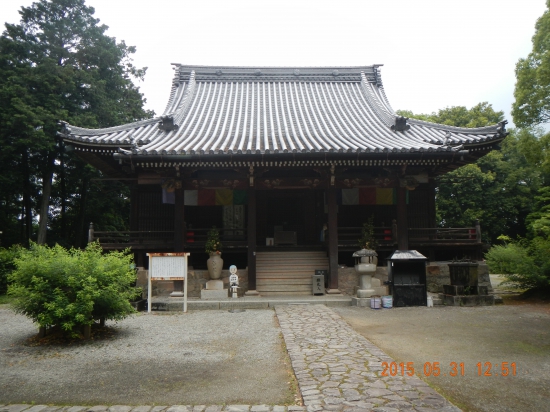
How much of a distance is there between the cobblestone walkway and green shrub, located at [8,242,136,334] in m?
3.46

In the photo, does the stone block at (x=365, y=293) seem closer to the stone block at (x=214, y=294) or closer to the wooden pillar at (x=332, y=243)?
the wooden pillar at (x=332, y=243)

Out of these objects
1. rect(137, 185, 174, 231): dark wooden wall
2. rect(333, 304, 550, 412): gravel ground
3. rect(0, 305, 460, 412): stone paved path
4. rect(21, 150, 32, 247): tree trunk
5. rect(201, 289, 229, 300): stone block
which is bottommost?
rect(333, 304, 550, 412): gravel ground

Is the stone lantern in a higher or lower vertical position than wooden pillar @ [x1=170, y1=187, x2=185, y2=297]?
lower

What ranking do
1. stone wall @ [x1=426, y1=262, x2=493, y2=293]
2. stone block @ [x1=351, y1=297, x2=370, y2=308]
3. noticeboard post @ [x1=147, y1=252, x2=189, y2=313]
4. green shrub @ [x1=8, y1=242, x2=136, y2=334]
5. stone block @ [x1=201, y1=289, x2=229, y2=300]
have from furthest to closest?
stone wall @ [x1=426, y1=262, x2=493, y2=293]
stone block @ [x1=201, y1=289, x2=229, y2=300]
stone block @ [x1=351, y1=297, x2=370, y2=308]
noticeboard post @ [x1=147, y1=252, x2=189, y2=313]
green shrub @ [x1=8, y1=242, x2=136, y2=334]

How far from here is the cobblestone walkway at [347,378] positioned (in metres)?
4.04

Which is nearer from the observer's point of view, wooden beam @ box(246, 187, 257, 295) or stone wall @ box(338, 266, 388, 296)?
wooden beam @ box(246, 187, 257, 295)

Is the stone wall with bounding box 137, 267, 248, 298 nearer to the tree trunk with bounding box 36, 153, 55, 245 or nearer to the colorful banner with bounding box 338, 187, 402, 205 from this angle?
the colorful banner with bounding box 338, 187, 402, 205

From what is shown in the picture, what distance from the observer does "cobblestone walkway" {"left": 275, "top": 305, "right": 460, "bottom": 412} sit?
4043mm

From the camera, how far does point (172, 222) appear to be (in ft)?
48.4

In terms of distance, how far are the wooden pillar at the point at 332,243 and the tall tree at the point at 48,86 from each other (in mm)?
15250

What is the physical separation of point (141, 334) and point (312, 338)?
3480 millimetres

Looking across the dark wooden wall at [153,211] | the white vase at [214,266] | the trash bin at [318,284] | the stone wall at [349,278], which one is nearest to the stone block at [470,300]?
the stone wall at [349,278]

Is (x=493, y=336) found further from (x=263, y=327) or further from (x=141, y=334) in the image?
(x=141, y=334)

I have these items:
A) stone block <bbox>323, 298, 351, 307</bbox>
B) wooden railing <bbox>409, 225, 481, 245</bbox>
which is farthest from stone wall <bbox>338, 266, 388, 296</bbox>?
wooden railing <bbox>409, 225, 481, 245</bbox>
